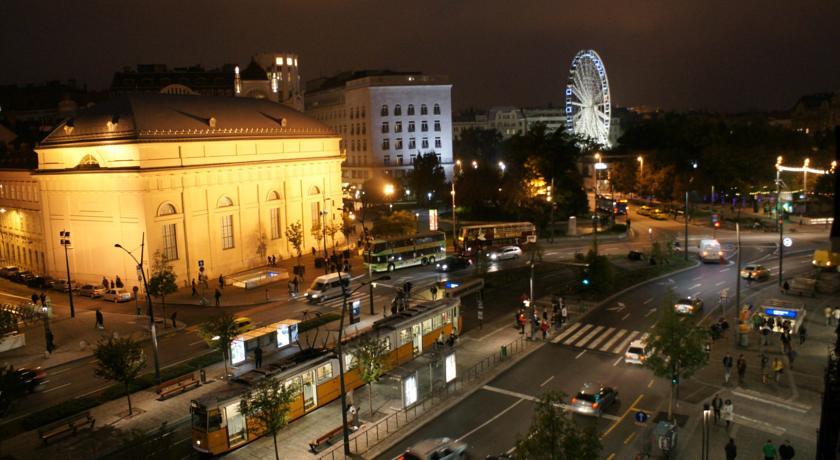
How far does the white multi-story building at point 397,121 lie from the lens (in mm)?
113500

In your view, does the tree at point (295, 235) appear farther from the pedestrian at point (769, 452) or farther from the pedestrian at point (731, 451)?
the pedestrian at point (769, 452)

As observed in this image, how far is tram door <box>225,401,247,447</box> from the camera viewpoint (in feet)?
80.2

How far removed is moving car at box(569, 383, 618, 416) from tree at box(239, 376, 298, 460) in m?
11.8

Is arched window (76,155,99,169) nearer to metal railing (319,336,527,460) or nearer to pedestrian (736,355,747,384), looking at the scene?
metal railing (319,336,527,460)

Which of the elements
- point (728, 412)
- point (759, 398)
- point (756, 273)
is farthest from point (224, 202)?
point (728, 412)

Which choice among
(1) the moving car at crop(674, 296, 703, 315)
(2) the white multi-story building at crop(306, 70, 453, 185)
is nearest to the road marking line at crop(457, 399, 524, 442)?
(1) the moving car at crop(674, 296, 703, 315)

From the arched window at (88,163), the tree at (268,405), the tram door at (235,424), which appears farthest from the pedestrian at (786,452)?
the arched window at (88,163)

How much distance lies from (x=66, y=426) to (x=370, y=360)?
1340cm

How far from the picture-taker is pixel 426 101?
115m

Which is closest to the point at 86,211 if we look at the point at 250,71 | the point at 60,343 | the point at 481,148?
the point at 60,343

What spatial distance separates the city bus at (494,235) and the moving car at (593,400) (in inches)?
1490

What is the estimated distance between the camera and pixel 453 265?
2335 inches

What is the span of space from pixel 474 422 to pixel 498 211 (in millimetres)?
63193

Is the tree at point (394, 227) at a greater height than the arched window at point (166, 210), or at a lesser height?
lesser
